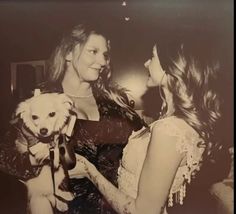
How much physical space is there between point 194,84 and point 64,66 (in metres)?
0.29

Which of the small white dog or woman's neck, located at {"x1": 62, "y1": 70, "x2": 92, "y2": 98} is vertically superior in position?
woman's neck, located at {"x1": 62, "y1": 70, "x2": 92, "y2": 98}

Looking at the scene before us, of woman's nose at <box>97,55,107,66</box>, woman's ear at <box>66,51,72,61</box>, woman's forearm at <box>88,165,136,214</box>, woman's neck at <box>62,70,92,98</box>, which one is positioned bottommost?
woman's forearm at <box>88,165,136,214</box>

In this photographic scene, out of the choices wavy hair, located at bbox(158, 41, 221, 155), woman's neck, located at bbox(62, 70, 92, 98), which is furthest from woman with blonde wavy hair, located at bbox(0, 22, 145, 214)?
wavy hair, located at bbox(158, 41, 221, 155)

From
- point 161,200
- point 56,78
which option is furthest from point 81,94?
point 161,200

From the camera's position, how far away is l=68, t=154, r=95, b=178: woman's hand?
0.72 meters

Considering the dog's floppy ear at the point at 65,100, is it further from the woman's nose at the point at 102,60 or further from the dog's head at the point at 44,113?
the woman's nose at the point at 102,60

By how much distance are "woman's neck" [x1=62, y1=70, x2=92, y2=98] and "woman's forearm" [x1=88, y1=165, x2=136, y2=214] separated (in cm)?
→ 16

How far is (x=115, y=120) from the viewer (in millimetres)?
728

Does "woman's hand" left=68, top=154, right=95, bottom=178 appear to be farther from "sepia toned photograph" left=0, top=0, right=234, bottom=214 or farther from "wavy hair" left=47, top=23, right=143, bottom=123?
"wavy hair" left=47, top=23, right=143, bottom=123

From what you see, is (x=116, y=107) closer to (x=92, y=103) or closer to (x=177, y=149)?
(x=92, y=103)

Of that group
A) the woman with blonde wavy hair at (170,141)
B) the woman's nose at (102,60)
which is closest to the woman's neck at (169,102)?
the woman with blonde wavy hair at (170,141)

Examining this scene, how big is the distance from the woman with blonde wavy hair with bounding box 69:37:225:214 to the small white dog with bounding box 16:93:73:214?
0.06 meters

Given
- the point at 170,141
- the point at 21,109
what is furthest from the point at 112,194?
the point at 21,109

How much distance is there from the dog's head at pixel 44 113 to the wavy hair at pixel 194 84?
0.79 ft
